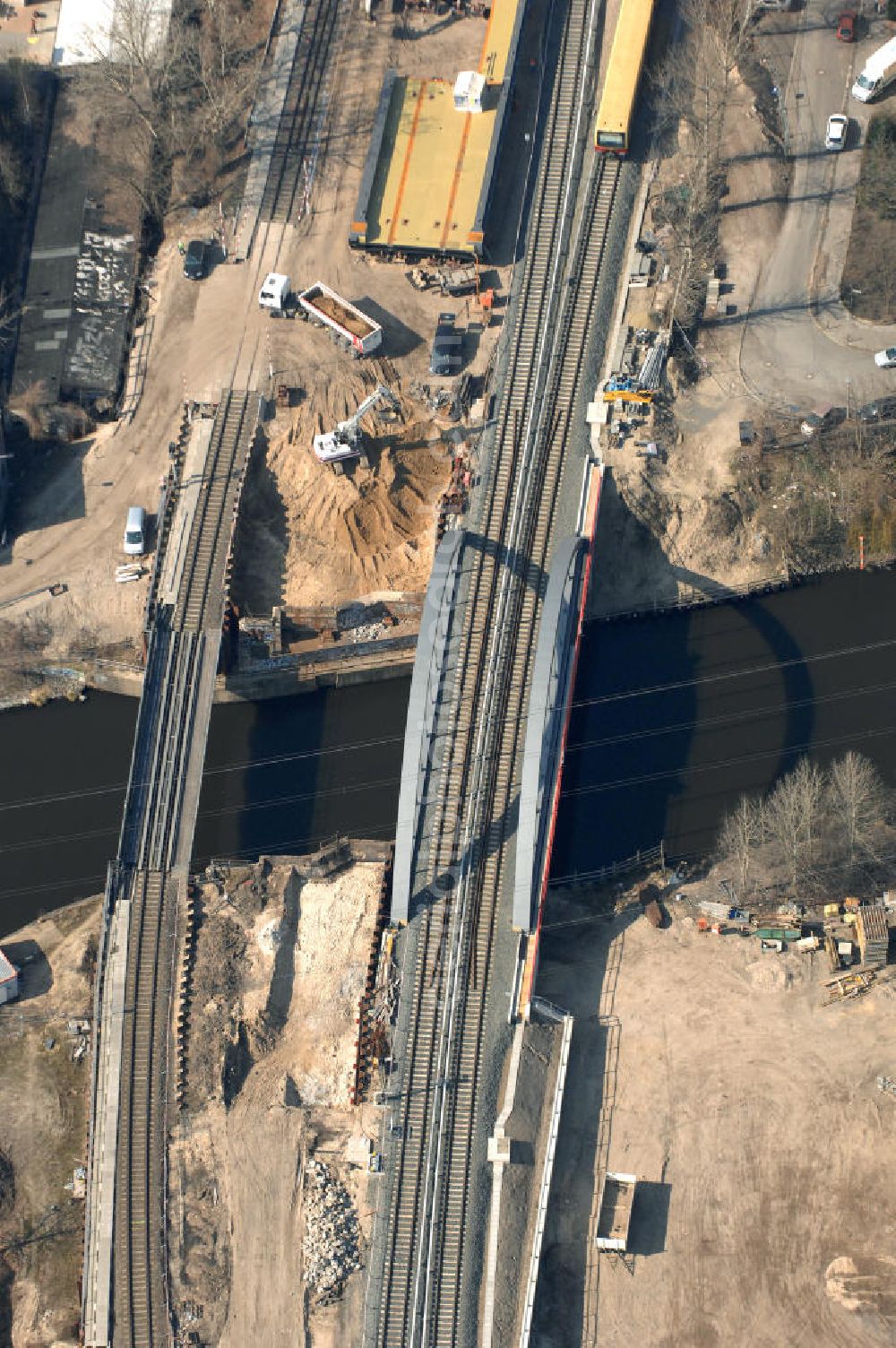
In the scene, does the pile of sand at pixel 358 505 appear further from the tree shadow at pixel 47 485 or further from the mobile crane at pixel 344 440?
the tree shadow at pixel 47 485

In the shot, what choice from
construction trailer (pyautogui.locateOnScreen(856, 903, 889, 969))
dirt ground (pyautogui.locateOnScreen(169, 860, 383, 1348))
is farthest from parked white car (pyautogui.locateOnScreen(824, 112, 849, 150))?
dirt ground (pyautogui.locateOnScreen(169, 860, 383, 1348))

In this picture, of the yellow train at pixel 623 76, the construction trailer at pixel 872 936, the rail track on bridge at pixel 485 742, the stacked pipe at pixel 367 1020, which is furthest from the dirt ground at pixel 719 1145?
the yellow train at pixel 623 76

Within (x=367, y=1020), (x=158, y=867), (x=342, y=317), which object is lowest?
(x=367, y=1020)

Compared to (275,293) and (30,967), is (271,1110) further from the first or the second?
(275,293)

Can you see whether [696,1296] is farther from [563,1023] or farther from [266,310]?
[266,310]

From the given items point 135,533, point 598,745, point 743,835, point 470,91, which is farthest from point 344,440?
point 743,835
